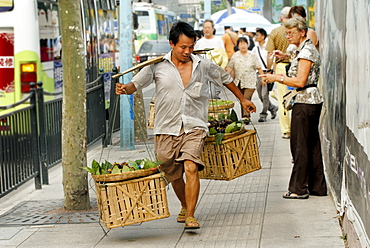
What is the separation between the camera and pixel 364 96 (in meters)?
4.61

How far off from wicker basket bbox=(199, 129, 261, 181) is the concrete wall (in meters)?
0.85

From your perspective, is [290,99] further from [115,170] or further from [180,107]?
[115,170]

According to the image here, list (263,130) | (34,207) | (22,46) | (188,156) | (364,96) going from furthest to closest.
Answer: (263,130)
(22,46)
(34,207)
(188,156)
(364,96)

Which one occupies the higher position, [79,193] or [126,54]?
[126,54]

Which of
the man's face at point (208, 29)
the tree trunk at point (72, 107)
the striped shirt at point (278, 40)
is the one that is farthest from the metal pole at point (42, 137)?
the man's face at point (208, 29)

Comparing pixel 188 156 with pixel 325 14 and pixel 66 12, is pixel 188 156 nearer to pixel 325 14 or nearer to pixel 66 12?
pixel 66 12

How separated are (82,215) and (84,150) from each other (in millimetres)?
671

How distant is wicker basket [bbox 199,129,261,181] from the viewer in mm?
6574

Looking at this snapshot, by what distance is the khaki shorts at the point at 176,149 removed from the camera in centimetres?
626

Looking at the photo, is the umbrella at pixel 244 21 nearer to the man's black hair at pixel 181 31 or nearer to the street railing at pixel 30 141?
the street railing at pixel 30 141

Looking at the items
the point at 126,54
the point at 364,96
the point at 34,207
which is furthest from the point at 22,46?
the point at 364,96

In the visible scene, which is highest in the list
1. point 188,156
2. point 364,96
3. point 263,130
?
point 364,96

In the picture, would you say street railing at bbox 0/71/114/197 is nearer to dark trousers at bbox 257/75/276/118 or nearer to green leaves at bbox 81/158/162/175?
green leaves at bbox 81/158/162/175

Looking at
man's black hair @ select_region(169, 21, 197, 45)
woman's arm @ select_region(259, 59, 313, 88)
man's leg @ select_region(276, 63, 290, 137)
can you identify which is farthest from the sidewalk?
man's leg @ select_region(276, 63, 290, 137)
